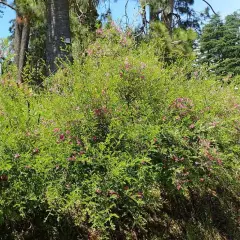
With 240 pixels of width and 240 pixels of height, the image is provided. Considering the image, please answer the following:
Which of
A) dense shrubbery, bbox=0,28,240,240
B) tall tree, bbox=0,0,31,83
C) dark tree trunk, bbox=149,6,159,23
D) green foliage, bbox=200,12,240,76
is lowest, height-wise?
dense shrubbery, bbox=0,28,240,240

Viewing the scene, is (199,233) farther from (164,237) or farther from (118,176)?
(118,176)

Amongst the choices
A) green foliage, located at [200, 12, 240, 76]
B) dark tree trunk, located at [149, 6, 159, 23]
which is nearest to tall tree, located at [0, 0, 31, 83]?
dark tree trunk, located at [149, 6, 159, 23]

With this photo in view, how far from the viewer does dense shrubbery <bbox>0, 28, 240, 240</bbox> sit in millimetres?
3225

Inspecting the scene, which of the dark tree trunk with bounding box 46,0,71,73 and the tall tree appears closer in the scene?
the dark tree trunk with bounding box 46,0,71,73

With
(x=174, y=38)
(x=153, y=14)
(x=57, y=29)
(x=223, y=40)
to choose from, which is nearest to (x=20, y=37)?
(x=153, y=14)

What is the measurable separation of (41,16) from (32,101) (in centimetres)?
529

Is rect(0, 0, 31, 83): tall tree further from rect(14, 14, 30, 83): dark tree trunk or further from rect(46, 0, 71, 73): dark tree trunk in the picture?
rect(46, 0, 71, 73): dark tree trunk

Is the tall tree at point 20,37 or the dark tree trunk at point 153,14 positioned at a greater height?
the tall tree at point 20,37

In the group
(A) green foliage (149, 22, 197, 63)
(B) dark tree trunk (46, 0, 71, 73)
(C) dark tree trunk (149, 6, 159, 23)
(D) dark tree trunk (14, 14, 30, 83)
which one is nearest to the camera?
(B) dark tree trunk (46, 0, 71, 73)

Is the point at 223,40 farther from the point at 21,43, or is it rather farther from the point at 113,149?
the point at 113,149

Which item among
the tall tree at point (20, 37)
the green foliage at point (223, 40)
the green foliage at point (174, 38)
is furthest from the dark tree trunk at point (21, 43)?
the green foliage at point (223, 40)

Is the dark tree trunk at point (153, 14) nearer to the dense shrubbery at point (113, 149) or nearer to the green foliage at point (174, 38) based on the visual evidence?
the green foliage at point (174, 38)

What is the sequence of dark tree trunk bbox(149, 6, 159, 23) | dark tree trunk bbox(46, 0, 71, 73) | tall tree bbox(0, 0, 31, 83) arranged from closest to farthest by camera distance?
dark tree trunk bbox(46, 0, 71, 73)
dark tree trunk bbox(149, 6, 159, 23)
tall tree bbox(0, 0, 31, 83)

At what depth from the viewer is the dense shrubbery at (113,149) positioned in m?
3.22
